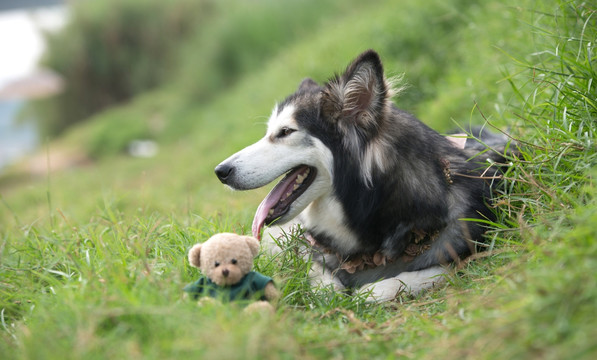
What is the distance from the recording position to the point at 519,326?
1.82 metres

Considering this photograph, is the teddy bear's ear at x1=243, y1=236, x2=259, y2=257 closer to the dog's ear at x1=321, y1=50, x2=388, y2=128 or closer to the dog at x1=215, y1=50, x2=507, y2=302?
the dog at x1=215, y1=50, x2=507, y2=302

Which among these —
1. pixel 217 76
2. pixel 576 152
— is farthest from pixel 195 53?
pixel 576 152

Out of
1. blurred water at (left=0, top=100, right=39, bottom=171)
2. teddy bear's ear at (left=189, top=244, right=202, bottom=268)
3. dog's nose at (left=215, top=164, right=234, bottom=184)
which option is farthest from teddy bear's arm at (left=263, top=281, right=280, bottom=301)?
blurred water at (left=0, top=100, right=39, bottom=171)

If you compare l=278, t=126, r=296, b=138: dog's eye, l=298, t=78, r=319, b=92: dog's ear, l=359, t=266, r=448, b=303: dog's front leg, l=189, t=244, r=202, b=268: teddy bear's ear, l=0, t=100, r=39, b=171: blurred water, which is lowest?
l=0, t=100, r=39, b=171: blurred water

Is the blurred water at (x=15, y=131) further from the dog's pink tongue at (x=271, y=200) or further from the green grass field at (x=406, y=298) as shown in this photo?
the dog's pink tongue at (x=271, y=200)

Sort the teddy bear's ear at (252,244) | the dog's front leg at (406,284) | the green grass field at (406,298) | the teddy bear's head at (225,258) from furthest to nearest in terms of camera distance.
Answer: the dog's front leg at (406,284) → the teddy bear's ear at (252,244) → the teddy bear's head at (225,258) → the green grass field at (406,298)

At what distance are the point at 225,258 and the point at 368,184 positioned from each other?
1.00m

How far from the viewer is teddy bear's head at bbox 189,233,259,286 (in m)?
2.34

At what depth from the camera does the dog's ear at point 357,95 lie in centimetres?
290

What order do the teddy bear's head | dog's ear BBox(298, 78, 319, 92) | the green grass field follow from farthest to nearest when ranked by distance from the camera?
dog's ear BBox(298, 78, 319, 92)
the teddy bear's head
the green grass field

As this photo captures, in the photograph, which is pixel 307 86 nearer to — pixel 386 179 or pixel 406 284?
pixel 386 179

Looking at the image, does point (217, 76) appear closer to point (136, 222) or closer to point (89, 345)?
point (136, 222)

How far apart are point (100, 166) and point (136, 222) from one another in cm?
1139

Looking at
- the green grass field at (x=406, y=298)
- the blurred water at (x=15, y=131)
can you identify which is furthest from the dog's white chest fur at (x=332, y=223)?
the blurred water at (x=15, y=131)
